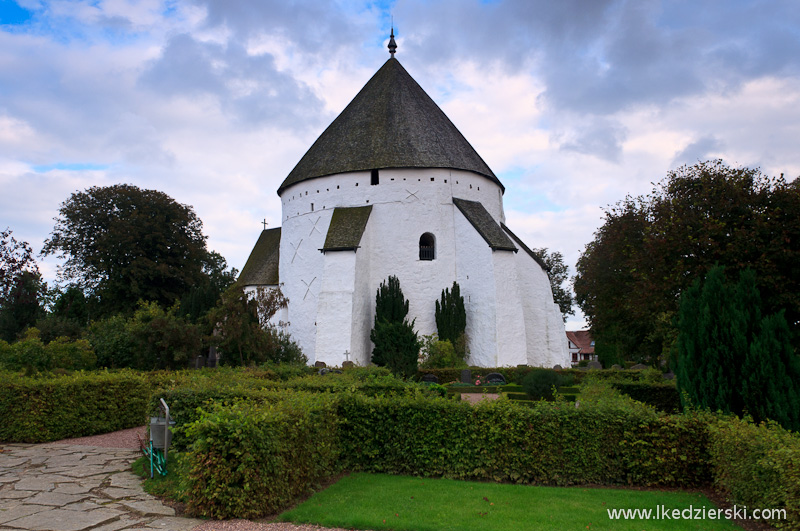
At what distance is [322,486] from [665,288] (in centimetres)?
982

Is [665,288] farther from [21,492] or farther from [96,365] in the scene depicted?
[96,365]

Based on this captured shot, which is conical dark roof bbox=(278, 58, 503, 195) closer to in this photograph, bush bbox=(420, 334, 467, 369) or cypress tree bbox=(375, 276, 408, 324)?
cypress tree bbox=(375, 276, 408, 324)

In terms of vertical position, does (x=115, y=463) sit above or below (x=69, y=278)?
below

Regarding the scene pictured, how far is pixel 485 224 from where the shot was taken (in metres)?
24.5

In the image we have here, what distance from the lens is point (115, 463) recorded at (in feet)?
25.5

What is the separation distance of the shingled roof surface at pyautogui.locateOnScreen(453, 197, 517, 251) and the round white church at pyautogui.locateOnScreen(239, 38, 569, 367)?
0.07 meters

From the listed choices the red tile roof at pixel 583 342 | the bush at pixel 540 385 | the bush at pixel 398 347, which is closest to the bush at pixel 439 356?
the bush at pixel 398 347

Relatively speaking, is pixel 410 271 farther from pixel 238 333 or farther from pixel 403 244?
pixel 238 333

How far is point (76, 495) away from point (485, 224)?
2033cm

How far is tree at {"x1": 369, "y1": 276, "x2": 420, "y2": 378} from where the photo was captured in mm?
20891

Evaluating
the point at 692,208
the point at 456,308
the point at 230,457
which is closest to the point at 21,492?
the point at 230,457

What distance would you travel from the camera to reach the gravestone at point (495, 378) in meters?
18.9

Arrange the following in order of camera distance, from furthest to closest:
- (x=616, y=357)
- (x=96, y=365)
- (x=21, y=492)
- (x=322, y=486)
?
(x=616, y=357) < (x=96, y=365) < (x=322, y=486) < (x=21, y=492)

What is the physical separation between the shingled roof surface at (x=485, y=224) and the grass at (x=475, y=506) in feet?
56.0
